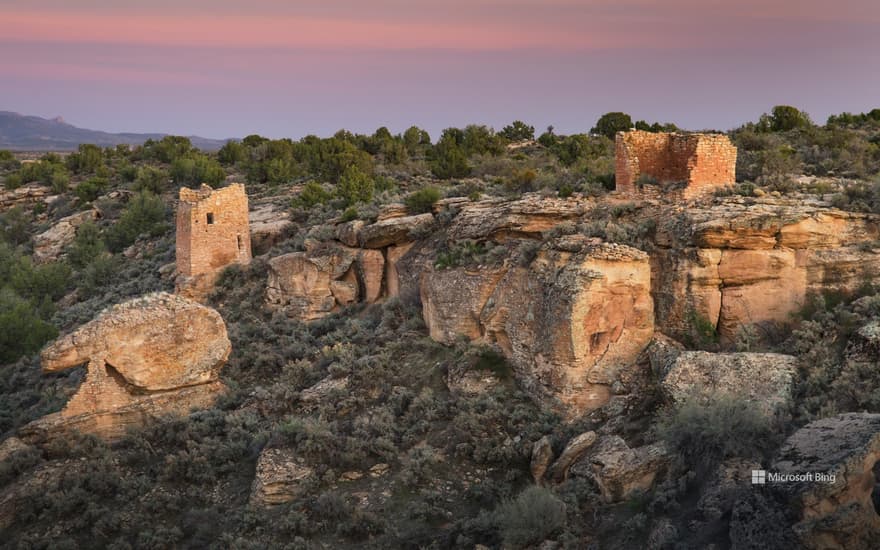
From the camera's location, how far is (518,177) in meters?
25.3

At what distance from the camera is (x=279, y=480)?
15.4 m

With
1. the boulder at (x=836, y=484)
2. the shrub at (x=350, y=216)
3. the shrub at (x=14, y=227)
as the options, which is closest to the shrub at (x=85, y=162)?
the shrub at (x=14, y=227)

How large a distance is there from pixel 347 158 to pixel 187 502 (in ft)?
78.2

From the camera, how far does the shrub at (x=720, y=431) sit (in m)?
12.3

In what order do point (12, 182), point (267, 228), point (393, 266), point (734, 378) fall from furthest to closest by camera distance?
1. point (12, 182)
2. point (267, 228)
3. point (393, 266)
4. point (734, 378)

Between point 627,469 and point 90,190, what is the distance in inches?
1419

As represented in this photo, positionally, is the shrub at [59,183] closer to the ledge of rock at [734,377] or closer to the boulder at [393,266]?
the boulder at [393,266]

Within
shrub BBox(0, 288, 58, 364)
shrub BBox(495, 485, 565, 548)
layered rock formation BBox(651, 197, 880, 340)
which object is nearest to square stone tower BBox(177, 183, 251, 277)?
shrub BBox(0, 288, 58, 364)

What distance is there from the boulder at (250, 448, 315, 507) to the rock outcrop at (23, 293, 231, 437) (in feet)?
13.2

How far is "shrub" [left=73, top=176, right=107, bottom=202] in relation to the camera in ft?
133

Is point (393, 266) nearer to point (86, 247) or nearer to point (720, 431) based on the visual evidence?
point (720, 431)

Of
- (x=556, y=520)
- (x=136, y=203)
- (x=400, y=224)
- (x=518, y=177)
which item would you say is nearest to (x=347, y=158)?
(x=136, y=203)

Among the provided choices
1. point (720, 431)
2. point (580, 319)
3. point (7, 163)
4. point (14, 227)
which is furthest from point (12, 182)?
point (720, 431)

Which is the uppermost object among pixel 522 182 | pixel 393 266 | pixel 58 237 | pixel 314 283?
pixel 522 182
